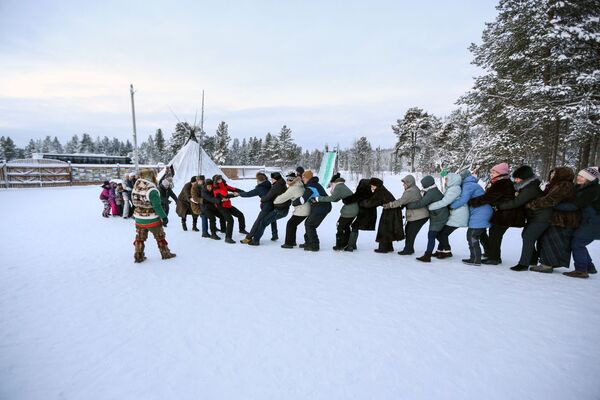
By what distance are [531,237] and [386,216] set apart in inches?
89.6

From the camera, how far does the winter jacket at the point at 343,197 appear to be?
216 inches

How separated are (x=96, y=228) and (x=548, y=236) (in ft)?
33.8

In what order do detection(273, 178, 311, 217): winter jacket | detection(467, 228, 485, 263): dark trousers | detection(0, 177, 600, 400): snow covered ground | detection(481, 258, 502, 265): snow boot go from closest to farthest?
detection(0, 177, 600, 400): snow covered ground → detection(467, 228, 485, 263): dark trousers → detection(481, 258, 502, 265): snow boot → detection(273, 178, 311, 217): winter jacket

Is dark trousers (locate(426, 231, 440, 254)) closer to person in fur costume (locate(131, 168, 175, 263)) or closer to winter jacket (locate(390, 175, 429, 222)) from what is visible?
winter jacket (locate(390, 175, 429, 222))

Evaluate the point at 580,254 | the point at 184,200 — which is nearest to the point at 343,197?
the point at 580,254

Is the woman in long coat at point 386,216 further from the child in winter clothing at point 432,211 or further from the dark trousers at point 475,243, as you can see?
the dark trousers at point 475,243

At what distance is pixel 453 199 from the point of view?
4898 mm

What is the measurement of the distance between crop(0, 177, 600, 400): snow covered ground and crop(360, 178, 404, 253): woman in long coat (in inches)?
28.4

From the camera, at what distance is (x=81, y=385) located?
2162mm

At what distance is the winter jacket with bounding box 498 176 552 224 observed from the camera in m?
4.30

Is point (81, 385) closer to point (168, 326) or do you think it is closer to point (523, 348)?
point (168, 326)

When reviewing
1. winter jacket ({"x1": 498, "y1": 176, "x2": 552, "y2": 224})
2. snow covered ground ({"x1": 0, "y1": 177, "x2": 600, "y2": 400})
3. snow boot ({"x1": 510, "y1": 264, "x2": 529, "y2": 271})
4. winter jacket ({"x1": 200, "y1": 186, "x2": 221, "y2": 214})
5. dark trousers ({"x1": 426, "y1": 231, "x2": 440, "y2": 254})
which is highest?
winter jacket ({"x1": 498, "y1": 176, "x2": 552, "y2": 224})

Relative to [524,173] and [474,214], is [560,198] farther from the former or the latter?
[474,214]

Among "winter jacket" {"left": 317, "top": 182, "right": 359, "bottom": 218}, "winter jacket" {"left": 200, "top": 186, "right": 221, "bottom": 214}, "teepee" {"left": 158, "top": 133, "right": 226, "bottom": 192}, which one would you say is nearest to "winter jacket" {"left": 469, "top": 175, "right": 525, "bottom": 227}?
"winter jacket" {"left": 317, "top": 182, "right": 359, "bottom": 218}
